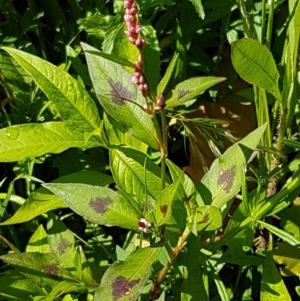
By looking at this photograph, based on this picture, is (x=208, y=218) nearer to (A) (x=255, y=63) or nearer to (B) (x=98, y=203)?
(B) (x=98, y=203)

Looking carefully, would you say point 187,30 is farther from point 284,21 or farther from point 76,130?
point 76,130

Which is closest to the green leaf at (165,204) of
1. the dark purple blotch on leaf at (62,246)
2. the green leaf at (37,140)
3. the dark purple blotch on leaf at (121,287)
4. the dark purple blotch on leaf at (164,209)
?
the dark purple blotch on leaf at (164,209)

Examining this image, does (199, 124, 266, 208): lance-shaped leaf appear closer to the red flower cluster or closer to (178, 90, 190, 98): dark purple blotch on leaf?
(178, 90, 190, 98): dark purple blotch on leaf

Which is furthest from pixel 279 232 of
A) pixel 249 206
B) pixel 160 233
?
pixel 160 233

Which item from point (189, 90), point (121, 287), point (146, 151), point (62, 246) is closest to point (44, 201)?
point (62, 246)

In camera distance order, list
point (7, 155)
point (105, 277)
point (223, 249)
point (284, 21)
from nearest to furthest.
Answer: point (105, 277) < point (7, 155) < point (223, 249) < point (284, 21)

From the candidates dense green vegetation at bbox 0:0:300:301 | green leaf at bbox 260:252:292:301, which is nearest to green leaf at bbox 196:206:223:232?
dense green vegetation at bbox 0:0:300:301

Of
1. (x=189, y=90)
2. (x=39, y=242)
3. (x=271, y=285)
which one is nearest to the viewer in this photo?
(x=189, y=90)
